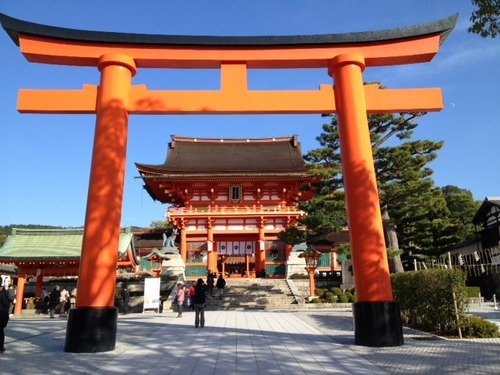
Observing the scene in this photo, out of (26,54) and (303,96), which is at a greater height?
(26,54)

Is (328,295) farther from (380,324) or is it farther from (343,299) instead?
(380,324)

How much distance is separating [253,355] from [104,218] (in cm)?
390

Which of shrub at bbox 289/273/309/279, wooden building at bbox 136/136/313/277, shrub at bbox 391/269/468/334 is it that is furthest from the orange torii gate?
wooden building at bbox 136/136/313/277

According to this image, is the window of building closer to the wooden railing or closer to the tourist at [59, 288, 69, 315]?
the wooden railing

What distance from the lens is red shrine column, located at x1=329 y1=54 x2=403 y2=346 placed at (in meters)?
7.57

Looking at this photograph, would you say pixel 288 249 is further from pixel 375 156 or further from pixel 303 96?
pixel 303 96

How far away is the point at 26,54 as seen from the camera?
8672 mm

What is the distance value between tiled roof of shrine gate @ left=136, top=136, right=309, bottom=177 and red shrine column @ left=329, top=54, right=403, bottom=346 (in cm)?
1927

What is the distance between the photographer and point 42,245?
21703 mm

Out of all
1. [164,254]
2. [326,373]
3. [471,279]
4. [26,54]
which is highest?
[26,54]

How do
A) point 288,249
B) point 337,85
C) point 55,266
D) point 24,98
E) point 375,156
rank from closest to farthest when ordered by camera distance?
point 24,98, point 337,85, point 375,156, point 55,266, point 288,249

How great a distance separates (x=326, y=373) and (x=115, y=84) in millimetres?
7063

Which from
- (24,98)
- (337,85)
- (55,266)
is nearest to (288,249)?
(55,266)

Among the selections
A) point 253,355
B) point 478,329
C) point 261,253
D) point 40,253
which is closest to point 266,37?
point 253,355
